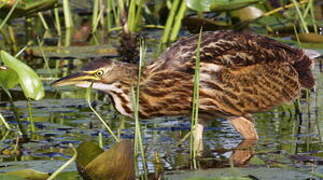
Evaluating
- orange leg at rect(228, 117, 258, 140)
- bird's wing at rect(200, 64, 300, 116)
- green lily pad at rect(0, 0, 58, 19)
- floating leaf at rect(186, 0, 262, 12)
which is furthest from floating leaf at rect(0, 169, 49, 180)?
green lily pad at rect(0, 0, 58, 19)

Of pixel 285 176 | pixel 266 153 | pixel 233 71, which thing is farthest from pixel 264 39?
pixel 285 176

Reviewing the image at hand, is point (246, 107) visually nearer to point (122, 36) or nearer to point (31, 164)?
point (31, 164)

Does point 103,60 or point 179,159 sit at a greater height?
point 103,60

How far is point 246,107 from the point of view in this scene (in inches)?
251

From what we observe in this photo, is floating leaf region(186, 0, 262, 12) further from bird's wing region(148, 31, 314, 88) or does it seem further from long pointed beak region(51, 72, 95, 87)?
long pointed beak region(51, 72, 95, 87)

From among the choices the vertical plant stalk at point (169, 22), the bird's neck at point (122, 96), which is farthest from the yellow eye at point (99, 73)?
the vertical plant stalk at point (169, 22)

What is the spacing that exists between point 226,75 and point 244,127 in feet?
1.32

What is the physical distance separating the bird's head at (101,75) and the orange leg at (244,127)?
85 centimetres

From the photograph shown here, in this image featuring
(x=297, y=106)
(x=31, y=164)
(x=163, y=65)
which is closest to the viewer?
(x=31, y=164)

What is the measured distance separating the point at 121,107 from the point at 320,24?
3207 mm

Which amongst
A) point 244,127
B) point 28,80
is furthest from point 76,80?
point 244,127

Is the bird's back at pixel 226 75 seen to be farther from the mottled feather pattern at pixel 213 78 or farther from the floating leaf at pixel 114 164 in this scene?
the floating leaf at pixel 114 164

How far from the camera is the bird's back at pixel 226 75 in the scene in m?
6.12

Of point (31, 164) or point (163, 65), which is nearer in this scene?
point (31, 164)
